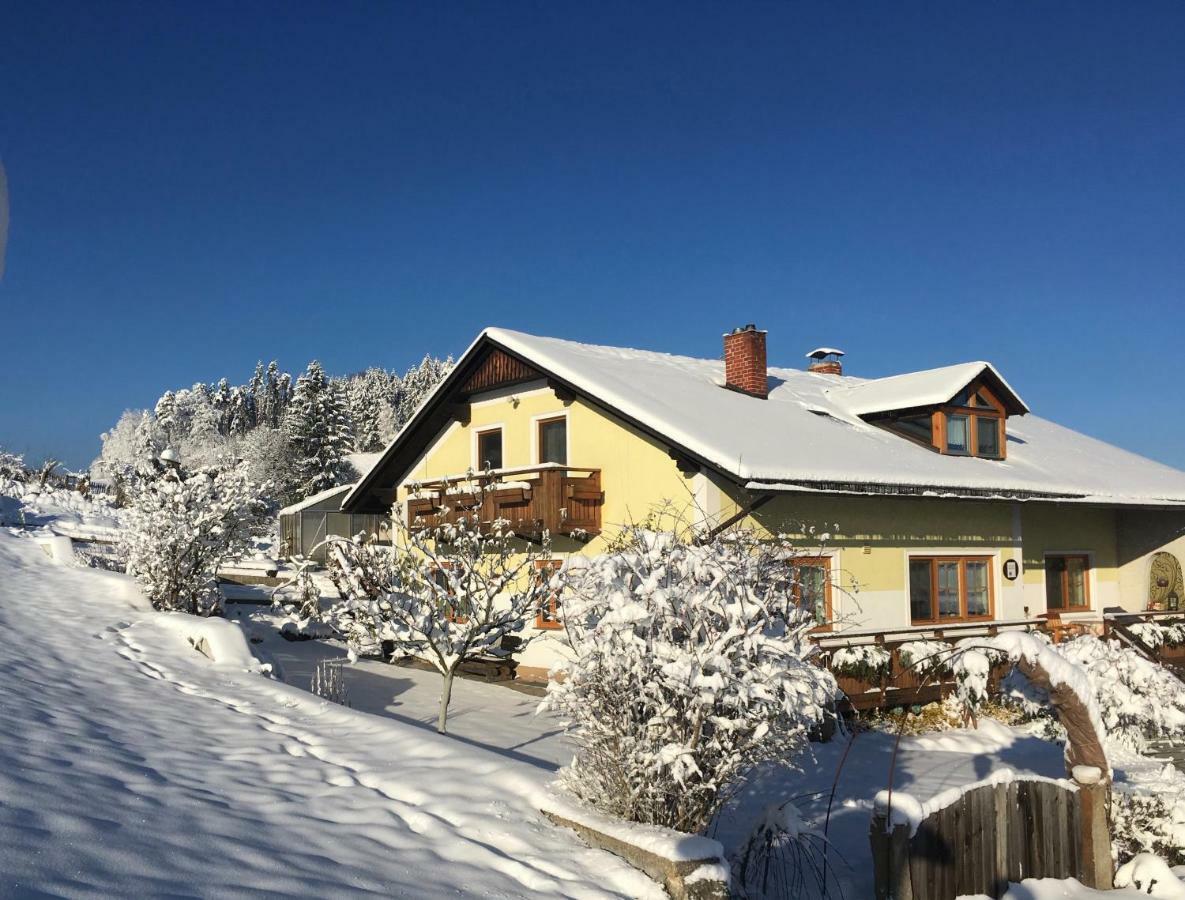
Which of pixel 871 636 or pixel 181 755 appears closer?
pixel 181 755

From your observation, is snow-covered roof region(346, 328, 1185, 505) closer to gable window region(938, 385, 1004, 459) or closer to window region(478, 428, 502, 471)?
gable window region(938, 385, 1004, 459)

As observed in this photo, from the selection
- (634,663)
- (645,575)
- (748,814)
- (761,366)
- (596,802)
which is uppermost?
(761,366)

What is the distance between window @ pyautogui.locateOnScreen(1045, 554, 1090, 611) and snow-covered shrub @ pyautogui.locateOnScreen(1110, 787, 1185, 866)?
12038 mm

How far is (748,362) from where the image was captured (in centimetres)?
1895

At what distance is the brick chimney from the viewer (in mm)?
18812

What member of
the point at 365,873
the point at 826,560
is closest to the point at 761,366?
the point at 826,560

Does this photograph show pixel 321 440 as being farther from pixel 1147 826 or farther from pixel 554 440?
pixel 1147 826

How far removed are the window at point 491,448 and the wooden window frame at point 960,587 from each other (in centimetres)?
819

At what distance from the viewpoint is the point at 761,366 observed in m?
19.0

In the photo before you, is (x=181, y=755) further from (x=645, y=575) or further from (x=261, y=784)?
(x=645, y=575)

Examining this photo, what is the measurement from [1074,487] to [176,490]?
1687 cm

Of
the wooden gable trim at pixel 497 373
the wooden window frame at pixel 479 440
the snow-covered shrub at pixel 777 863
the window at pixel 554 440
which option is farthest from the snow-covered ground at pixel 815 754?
the wooden gable trim at pixel 497 373

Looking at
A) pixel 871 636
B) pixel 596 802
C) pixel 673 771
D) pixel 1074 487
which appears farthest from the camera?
pixel 1074 487

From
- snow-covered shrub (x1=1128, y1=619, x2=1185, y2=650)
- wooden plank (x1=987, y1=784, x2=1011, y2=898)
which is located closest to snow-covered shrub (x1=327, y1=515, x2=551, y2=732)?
wooden plank (x1=987, y1=784, x2=1011, y2=898)
